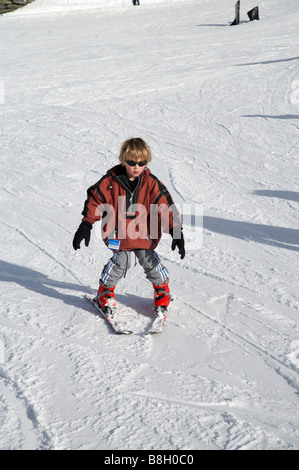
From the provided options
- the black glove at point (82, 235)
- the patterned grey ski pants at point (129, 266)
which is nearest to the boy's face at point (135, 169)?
the black glove at point (82, 235)

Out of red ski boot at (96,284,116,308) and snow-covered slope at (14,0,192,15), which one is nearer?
red ski boot at (96,284,116,308)

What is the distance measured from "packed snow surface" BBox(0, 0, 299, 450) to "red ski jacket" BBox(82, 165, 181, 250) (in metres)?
0.60

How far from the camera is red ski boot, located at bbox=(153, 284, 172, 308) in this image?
3.82 m

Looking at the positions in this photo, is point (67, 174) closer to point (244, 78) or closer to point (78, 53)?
point (244, 78)

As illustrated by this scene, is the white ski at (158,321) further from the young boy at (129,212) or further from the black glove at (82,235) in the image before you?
the black glove at (82,235)

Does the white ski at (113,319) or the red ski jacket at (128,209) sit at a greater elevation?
the red ski jacket at (128,209)

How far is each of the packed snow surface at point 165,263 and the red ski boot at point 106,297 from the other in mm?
117

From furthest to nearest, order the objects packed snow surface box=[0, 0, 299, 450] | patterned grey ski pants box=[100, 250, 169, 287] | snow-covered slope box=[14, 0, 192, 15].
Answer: snow-covered slope box=[14, 0, 192, 15] → patterned grey ski pants box=[100, 250, 169, 287] → packed snow surface box=[0, 0, 299, 450]

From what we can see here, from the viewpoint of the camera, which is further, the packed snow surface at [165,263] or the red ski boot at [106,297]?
the red ski boot at [106,297]

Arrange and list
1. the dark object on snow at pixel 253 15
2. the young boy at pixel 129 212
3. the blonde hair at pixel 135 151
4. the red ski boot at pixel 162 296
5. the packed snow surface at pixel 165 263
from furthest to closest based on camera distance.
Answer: the dark object on snow at pixel 253 15
the red ski boot at pixel 162 296
the young boy at pixel 129 212
the blonde hair at pixel 135 151
the packed snow surface at pixel 165 263

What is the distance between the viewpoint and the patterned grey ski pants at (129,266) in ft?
12.2

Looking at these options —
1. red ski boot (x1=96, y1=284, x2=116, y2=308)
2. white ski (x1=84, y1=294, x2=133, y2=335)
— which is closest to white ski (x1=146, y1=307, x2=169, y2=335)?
white ski (x1=84, y1=294, x2=133, y2=335)

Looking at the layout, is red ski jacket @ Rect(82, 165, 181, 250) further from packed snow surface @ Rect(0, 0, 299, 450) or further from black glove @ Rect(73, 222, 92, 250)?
packed snow surface @ Rect(0, 0, 299, 450)
